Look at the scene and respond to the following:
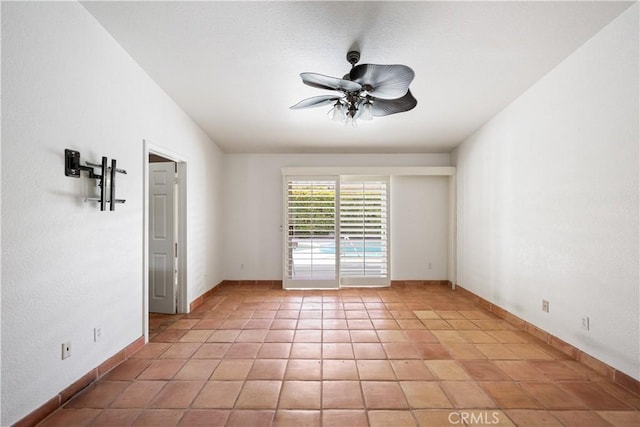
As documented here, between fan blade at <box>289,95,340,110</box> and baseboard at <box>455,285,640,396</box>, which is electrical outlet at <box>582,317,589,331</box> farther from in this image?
A: fan blade at <box>289,95,340,110</box>

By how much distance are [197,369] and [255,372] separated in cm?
49

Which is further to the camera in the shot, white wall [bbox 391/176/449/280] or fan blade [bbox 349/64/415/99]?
white wall [bbox 391/176/449/280]

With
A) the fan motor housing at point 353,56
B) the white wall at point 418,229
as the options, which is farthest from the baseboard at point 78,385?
the white wall at point 418,229

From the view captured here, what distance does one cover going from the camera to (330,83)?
2004 mm

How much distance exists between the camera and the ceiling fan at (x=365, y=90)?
189 centimetres

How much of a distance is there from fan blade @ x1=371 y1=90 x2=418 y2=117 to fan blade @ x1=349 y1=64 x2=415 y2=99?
185 mm

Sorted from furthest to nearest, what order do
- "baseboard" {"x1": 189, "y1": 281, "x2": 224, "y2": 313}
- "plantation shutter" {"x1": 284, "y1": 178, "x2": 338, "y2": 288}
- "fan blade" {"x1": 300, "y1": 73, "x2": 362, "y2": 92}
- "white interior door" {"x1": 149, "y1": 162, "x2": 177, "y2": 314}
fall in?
"plantation shutter" {"x1": 284, "y1": 178, "x2": 338, "y2": 288} → "baseboard" {"x1": 189, "y1": 281, "x2": 224, "y2": 313} → "white interior door" {"x1": 149, "y1": 162, "x2": 177, "y2": 314} → "fan blade" {"x1": 300, "y1": 73, "x2": 362, "y2": 92}

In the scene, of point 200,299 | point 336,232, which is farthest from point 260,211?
point 200,299

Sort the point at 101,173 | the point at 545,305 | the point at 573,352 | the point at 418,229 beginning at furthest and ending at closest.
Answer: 1. the point at 418,229
2. the point at 545,305
3. the point at 573,352
4. the point at 101,173

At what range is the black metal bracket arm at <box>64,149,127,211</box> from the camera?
6.37 ft

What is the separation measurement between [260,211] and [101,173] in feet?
10.3

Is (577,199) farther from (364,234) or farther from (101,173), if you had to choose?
(101,173)

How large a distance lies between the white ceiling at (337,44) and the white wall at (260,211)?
1631 mm

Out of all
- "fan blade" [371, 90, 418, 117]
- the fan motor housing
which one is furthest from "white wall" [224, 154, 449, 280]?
the fan motor housing
